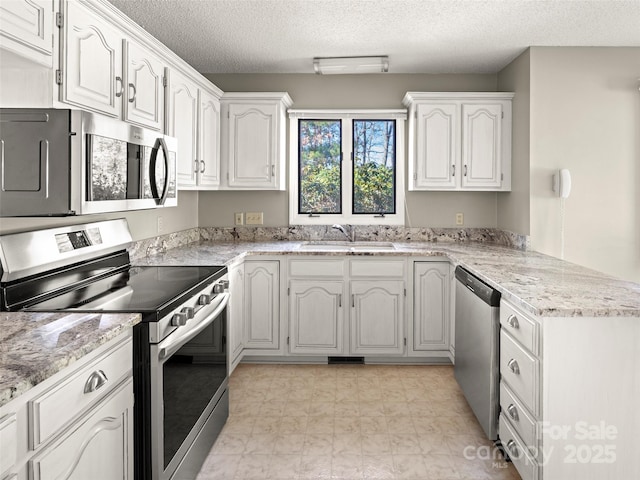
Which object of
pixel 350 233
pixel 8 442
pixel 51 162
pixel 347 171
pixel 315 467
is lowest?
pixel 315 467

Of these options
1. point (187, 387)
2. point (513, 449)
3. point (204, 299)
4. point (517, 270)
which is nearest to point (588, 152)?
point (517, 270)

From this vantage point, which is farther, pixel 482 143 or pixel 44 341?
pixel 482 143

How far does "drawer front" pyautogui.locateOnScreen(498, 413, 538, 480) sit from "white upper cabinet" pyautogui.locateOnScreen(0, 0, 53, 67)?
237 centimetres

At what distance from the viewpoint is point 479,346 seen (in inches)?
107

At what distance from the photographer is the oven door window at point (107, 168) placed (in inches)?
75.7

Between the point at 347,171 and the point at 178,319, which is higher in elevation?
the point at 347,171

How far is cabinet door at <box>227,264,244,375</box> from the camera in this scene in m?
3.47

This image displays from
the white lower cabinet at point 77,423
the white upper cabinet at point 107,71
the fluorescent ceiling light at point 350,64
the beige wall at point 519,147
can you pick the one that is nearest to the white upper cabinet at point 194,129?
the white upper cabinet at point 107,71

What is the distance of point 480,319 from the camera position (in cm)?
269

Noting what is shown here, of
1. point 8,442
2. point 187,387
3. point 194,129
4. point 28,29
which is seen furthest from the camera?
point 194,129

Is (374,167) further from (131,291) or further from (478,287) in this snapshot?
→ (131,291)

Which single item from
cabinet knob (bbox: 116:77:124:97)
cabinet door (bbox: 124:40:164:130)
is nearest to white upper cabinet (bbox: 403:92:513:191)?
cabinet door (bbox: 124:40:164:130)

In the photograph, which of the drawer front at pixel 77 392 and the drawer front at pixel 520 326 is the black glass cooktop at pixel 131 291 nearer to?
the drawer front at pixel 77 392

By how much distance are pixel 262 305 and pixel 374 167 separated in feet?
5.22
